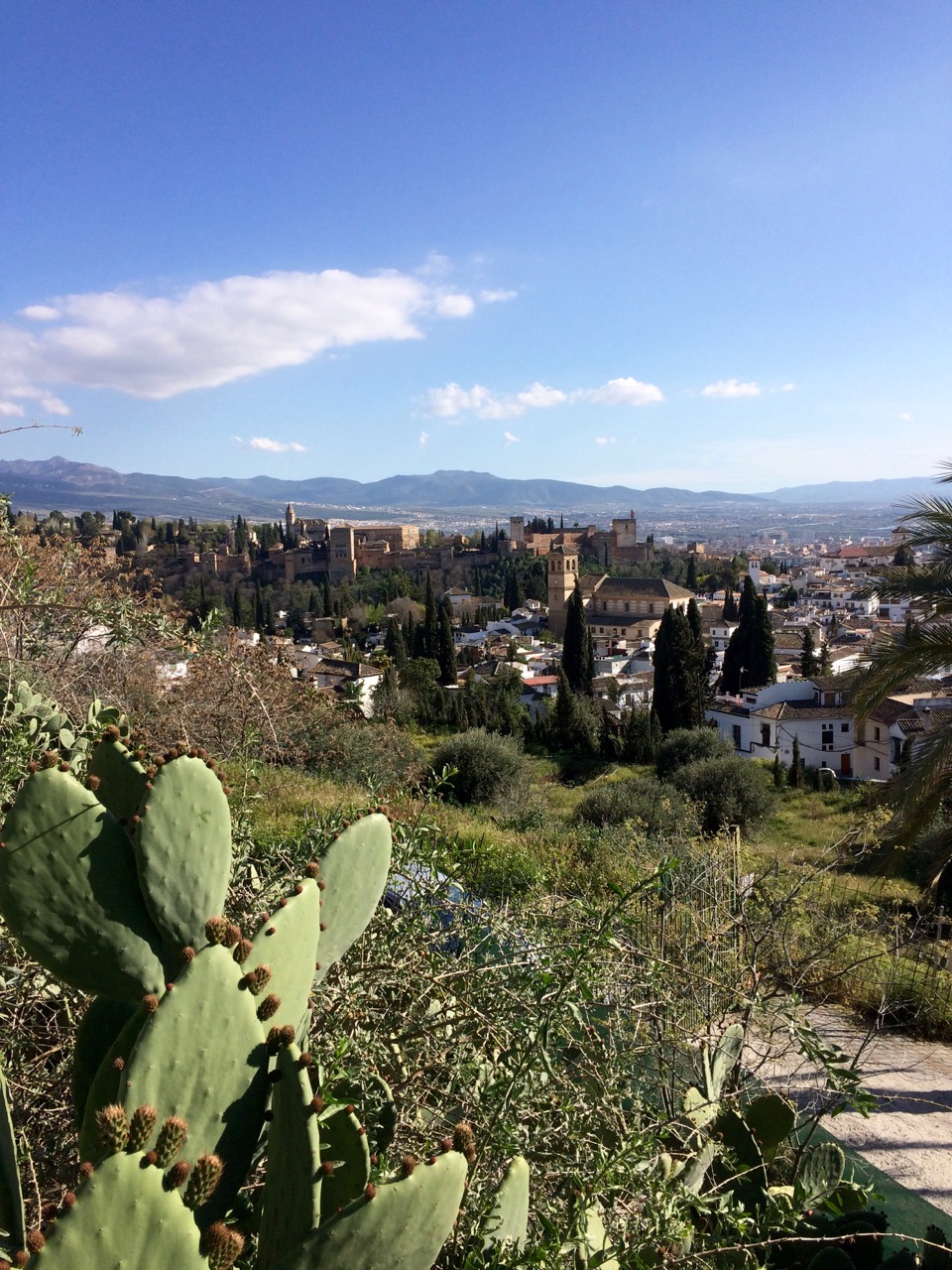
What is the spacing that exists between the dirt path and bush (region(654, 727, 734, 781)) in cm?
1325

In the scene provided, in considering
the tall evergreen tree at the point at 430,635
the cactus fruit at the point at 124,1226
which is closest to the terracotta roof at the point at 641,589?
the tall evergreen tree at the point at 430,635

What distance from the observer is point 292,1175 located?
0.94 metres

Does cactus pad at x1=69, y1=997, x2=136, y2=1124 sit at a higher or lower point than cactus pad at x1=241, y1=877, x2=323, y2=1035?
lower

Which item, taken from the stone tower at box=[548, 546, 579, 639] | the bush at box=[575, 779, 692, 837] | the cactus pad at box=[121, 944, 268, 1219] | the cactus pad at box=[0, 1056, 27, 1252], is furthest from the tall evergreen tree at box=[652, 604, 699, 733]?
the stone tower at box=[548, 546, 579, 639]

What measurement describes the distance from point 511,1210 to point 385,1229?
392 millimetres

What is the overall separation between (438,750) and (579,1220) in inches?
478

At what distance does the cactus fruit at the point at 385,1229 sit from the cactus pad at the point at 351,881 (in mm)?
506

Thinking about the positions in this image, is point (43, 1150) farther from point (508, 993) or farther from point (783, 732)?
point (783, 732)

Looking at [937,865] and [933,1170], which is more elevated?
[937,865]

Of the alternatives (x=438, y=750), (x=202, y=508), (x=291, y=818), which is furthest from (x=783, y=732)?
(x=202, y=508)

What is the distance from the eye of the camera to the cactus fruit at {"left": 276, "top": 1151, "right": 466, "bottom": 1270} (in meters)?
0.87

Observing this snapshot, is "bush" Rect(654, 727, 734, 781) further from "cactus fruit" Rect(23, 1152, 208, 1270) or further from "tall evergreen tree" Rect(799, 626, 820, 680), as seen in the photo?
"cactus fruit" Rect(23, 1152, 208, 1270)

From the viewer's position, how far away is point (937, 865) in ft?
16.7

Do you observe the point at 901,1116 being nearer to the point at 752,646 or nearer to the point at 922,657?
the point at 922,657
